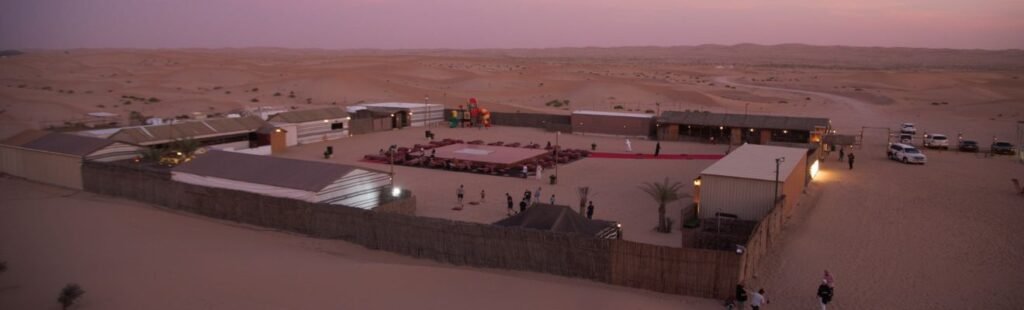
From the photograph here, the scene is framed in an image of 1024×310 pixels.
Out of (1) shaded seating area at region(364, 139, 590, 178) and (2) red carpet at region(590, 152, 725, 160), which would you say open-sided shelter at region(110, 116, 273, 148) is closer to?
(1) shaded seating area at region(364, 139, 590, 178)

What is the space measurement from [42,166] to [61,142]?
1025 mm

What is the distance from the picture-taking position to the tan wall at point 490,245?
12.9 m

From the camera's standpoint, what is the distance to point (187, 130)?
29.6 meters

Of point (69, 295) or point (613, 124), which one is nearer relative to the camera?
point (69, 295)

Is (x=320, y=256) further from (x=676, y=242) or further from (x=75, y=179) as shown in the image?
(x=75, y=179)

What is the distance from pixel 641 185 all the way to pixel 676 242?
306 inches

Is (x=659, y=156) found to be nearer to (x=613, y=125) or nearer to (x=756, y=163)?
(x=613, y=125)

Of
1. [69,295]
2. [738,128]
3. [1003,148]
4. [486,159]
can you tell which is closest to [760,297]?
[69,295]

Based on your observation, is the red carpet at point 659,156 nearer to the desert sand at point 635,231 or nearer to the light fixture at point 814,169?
the desert sand at point 635,231

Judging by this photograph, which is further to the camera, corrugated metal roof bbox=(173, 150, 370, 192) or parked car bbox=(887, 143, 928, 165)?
parked car bbox=(887, 143, 928, 165)

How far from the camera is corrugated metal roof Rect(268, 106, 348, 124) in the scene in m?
35.6

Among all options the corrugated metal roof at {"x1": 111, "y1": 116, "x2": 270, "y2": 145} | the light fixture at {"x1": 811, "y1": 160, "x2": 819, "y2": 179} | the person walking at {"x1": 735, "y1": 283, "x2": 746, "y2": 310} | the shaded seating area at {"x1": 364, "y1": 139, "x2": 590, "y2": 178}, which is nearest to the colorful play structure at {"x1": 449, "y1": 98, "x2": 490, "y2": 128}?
the shaded seating area at {"x1": 364, "y1": 139, "x2": 590, "y2": 178}

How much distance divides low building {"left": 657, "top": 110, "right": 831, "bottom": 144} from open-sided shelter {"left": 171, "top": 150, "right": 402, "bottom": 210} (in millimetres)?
22390

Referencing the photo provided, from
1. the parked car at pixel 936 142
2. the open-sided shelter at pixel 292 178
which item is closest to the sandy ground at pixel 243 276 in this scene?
the open-sided shelter at pixel 292 178
